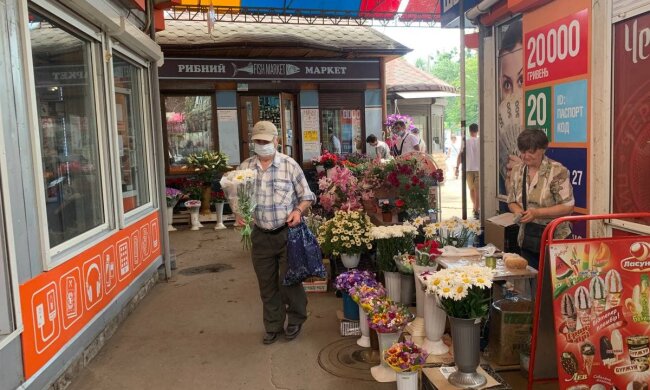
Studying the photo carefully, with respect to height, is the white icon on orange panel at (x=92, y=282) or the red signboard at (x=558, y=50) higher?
the red signboard at (x=558, y=50)

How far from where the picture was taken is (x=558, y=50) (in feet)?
14.8

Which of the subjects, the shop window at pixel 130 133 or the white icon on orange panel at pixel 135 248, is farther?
the shop window at pixel 130 133

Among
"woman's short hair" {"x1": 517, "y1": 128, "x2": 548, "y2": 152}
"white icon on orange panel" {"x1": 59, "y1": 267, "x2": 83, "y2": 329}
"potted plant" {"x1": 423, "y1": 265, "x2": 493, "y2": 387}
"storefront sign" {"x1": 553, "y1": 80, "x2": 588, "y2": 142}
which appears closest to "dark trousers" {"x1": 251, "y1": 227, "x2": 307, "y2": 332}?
"white icon on orange panel" {"x1": 59, "y1": 267, "x2": 83, "y2": 329}

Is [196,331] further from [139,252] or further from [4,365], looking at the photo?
[4,365]

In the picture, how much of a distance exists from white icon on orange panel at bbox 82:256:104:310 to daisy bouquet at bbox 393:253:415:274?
7.78 feet

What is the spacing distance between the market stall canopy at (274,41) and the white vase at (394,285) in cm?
654

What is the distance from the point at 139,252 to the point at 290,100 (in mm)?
6242

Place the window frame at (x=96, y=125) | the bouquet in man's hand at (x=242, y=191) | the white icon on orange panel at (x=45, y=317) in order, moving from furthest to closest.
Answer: the bouquet in man's hand at (x=242, y=191)
the window frame at (x=96, y=125)
the white icon on orange panel at (x=45, y=317)

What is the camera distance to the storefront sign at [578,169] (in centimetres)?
417

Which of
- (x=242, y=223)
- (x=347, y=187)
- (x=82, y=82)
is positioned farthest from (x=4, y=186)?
(x=347, y=187)

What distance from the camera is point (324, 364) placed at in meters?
3.85

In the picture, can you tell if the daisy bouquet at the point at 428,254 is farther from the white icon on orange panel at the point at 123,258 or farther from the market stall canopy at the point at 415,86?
the market stall canopy at the point at 415,86

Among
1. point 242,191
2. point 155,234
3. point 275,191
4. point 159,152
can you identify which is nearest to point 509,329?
point 275,191

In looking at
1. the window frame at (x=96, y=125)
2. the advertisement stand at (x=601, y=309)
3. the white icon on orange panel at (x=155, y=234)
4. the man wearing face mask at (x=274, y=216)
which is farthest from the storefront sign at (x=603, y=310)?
the white icon on orange panel at (x=155, y=234)
